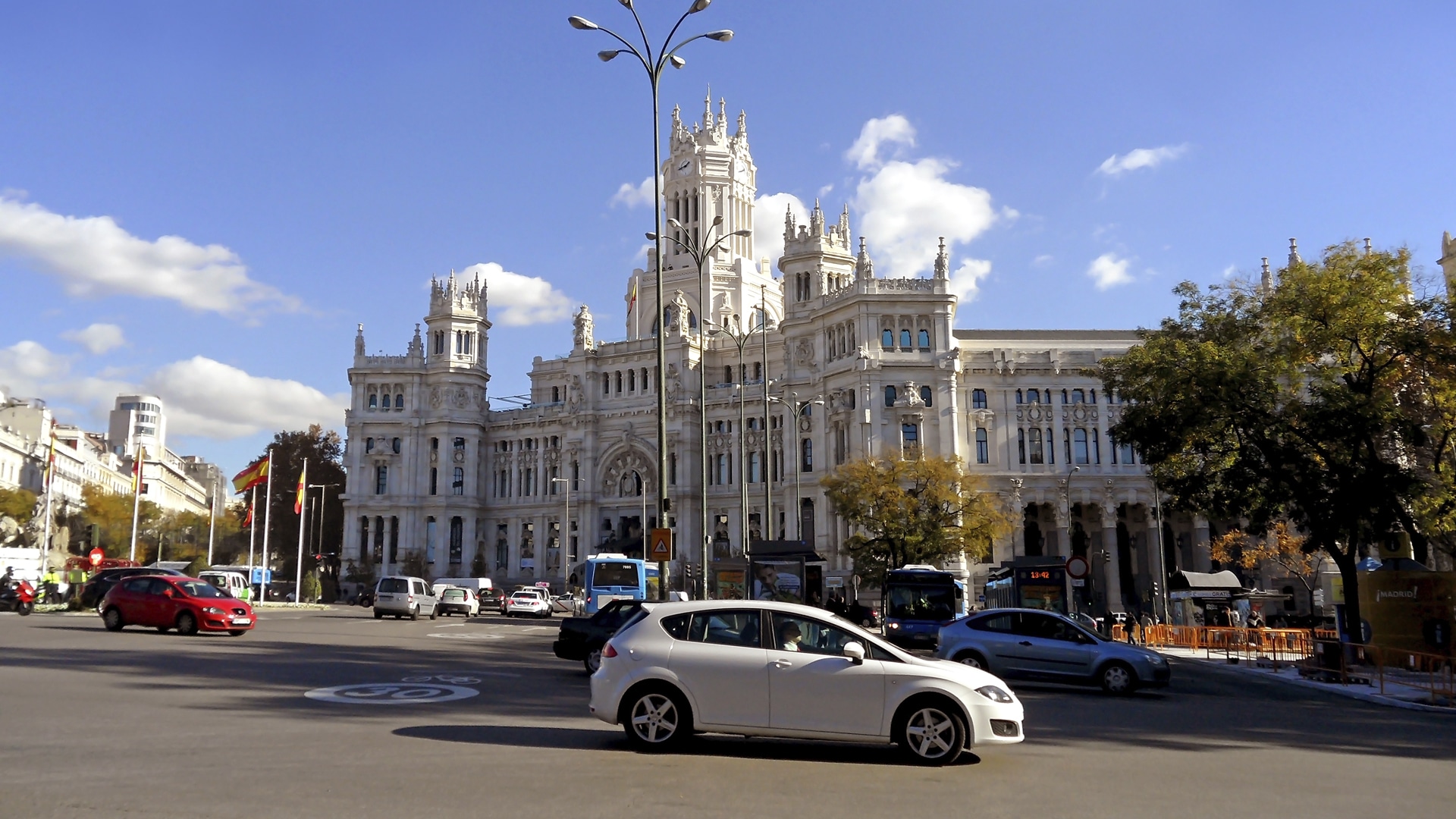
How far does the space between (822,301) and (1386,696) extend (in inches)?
Result: 2255

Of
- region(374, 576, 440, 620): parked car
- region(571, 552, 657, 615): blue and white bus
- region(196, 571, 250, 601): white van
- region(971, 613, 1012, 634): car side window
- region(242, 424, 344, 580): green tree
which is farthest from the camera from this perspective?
region(242, 424, 344, 580): green tree

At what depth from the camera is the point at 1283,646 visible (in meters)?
33.8

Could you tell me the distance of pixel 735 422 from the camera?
272 feet

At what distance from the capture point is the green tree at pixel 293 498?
321ft

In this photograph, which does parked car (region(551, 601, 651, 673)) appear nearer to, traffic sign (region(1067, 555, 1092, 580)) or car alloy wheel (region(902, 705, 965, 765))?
car alloy wheel (region(902, 705, 965, 765))

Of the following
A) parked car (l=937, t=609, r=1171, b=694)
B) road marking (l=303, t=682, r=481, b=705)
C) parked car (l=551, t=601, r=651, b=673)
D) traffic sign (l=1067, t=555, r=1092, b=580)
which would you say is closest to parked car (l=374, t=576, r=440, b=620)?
parked car (l=551, t=601, r=651, b=673)

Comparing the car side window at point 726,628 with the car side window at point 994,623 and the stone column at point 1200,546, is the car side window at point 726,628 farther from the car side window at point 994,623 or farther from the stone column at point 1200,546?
the stone column at point 1200,546

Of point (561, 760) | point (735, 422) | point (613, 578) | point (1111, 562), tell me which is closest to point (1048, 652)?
point (561, 760)

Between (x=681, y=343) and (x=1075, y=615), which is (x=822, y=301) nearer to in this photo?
(x=681, y=343)

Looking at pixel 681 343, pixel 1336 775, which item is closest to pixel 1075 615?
pixel 1336 775

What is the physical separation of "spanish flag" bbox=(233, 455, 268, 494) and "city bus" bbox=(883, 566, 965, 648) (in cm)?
4212

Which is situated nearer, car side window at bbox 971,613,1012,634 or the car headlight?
the car headlight

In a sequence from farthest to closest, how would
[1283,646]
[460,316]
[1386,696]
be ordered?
[460,316]
[1283,646]
[1386,696]

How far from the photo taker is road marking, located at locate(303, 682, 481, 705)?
566 inches
